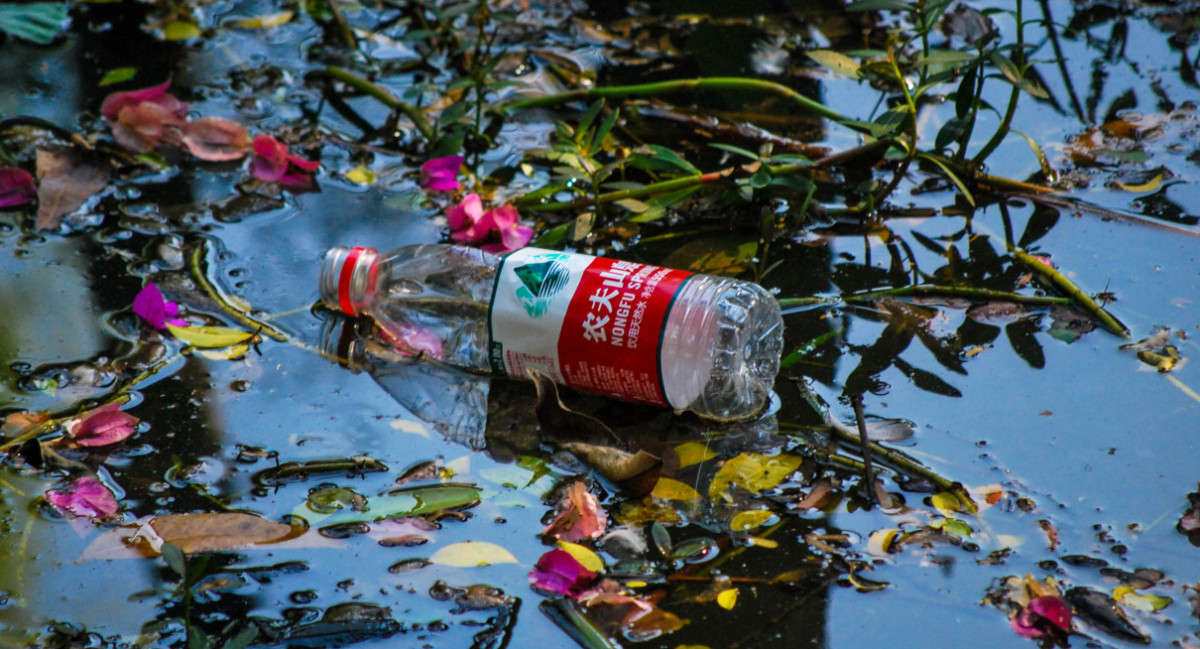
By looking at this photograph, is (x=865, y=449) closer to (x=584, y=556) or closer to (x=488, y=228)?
(x=584, y=556)

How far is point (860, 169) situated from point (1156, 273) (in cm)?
50

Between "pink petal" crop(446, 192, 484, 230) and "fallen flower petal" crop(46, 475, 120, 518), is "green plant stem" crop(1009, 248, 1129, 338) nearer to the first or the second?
"pink petal" crop(446, 192, 484, 230)

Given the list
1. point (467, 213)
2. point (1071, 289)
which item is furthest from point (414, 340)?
point (1071, 289)

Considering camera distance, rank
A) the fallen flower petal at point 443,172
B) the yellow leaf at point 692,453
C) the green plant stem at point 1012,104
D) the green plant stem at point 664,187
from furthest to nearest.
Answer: the fallen flower petal at point 443,172 < the green plant stem at point 664,187 < the green plant stem at point 1012,104 < the yellow leaf at point 692,453

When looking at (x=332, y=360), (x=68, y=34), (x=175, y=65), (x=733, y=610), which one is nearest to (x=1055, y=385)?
(x=733, y=610)

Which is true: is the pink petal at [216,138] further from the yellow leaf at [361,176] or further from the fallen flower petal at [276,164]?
the yellow leaf at [361,176]

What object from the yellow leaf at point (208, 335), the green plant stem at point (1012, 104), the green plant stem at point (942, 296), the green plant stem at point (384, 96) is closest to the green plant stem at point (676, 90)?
the green plant stem at point (384, 96)

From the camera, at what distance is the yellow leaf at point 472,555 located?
41.2 inches

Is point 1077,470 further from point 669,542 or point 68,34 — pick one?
point 68,34

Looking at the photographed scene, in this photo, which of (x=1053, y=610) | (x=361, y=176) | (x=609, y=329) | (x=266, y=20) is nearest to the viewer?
(x=1053, y=610)

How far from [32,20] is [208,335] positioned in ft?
3.73

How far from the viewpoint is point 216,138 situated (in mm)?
1757

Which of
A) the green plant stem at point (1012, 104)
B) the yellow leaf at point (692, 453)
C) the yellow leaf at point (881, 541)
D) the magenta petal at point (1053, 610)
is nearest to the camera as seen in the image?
the magenta petal at point (1053, 610)

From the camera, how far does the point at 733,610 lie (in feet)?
3.24
